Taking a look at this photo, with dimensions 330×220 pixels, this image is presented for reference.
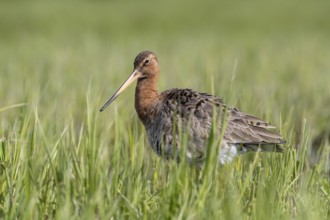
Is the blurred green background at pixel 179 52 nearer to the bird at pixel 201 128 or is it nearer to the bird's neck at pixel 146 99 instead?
the bird at pixel 201 128

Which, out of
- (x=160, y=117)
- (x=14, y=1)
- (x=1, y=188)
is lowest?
(x=1, y=188)

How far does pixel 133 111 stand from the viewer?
22.1 feet

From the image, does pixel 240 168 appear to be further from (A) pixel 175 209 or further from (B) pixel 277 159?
(A) pixel 175 209

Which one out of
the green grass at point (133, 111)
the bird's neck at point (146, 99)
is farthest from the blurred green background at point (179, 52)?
the bird's neck at point (146, 99)

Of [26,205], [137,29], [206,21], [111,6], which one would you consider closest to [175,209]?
[26,205]

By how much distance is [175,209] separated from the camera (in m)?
3.39

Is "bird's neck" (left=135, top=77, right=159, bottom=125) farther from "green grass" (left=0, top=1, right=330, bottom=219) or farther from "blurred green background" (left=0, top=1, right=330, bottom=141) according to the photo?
"blurred green background" (left=0, top=1, right=330, bottom=141)

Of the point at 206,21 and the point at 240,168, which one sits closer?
the point at 240,168

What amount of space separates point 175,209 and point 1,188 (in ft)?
3.70

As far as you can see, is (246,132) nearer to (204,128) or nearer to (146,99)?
(204,128)

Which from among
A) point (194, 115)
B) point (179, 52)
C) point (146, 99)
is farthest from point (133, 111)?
point (179, 52)

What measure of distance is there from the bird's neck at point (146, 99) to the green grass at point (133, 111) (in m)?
0.14

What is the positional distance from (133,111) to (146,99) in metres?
1.40

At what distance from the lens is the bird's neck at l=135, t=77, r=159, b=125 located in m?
5.20
